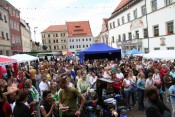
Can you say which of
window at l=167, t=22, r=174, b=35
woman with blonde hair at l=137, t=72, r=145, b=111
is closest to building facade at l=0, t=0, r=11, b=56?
window at l=167, t=22, r=174, b=35

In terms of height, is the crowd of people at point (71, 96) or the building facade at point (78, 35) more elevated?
the building facade at point (78, 35)

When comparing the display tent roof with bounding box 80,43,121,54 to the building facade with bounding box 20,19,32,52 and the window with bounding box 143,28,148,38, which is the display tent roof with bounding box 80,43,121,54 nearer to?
the window with bounding box 143,28,148,38

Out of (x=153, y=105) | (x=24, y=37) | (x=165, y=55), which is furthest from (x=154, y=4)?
(x=24, y=37)

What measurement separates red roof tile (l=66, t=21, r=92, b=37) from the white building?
129ft

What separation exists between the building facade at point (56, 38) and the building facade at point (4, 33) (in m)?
55.1

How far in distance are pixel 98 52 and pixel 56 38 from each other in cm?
7608

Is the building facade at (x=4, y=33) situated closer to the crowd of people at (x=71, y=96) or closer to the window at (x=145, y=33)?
the window at (x=145, y=33)

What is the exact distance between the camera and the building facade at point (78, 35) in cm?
8331

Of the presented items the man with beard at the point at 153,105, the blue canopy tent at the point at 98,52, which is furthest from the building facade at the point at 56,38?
the man with beard at the point at 153,105

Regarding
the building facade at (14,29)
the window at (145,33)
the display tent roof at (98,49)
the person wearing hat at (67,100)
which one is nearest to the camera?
the person wearing hat at (67,100)

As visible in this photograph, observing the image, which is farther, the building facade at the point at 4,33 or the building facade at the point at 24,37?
the building facade at the point at 24,37

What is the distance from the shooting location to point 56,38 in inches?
3593

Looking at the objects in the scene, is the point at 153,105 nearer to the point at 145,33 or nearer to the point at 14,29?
the point at 145,33

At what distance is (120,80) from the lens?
9.89 m
